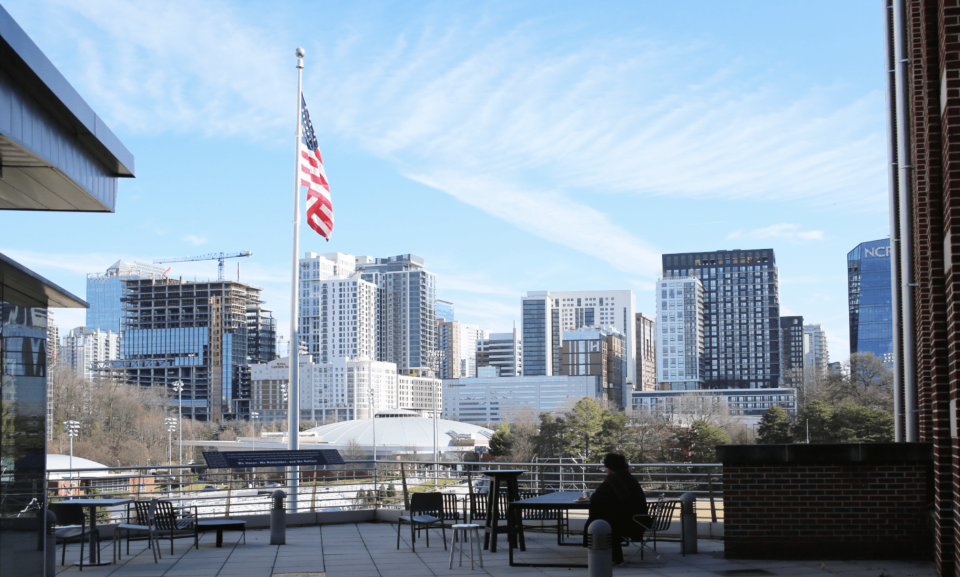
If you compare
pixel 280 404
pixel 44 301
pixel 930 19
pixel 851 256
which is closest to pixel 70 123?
pixel 44 301

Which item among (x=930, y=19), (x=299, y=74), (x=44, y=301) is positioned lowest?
(x=44, y=301)

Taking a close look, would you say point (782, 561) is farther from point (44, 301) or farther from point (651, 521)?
point (44, 301)

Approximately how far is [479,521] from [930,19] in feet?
29.1

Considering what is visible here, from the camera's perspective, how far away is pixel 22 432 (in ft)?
23.3

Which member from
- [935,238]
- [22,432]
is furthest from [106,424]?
[935,238]

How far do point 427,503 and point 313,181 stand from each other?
9.70 m

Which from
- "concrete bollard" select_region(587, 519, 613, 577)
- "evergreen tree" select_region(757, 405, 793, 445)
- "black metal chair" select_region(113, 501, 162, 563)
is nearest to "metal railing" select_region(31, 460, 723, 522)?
"black metal chair" select_region(113, 501, 162, 563)

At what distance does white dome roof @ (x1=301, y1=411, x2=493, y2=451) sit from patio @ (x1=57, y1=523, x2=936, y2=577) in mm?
77900

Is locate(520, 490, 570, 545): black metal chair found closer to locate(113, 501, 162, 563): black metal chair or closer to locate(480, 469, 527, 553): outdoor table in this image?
locate(480, 469, 527, 553): outdoor table

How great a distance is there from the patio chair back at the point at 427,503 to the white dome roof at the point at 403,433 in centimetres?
7895

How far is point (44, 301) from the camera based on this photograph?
300 inches

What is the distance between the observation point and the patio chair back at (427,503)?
12.2 metres

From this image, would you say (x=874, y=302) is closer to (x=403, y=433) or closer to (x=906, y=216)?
(x=403, y=433)

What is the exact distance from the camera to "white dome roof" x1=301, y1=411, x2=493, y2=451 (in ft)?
312
